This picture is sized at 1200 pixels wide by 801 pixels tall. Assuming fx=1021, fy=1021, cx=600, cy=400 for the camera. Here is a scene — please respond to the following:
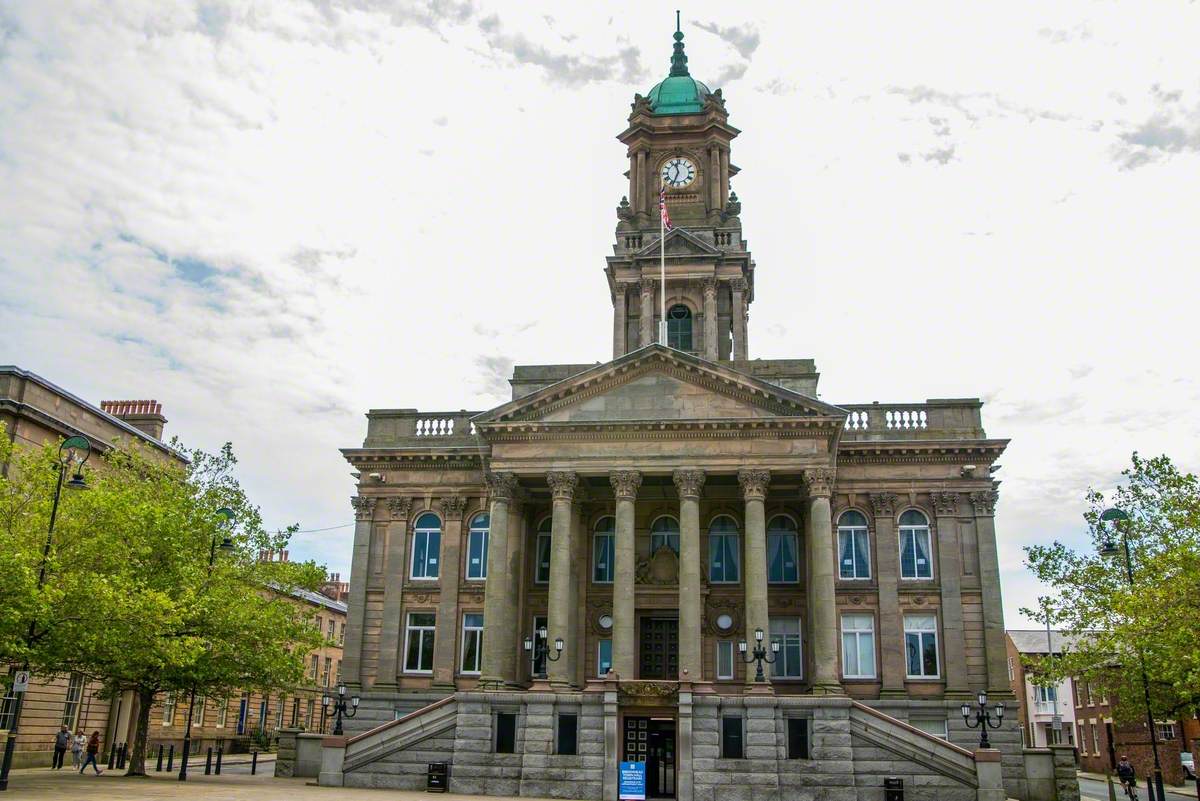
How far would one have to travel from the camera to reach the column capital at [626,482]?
126 ft

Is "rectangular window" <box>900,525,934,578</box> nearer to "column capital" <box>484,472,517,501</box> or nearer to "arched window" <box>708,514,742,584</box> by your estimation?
"arched window" <box>708,514,742,584</box>

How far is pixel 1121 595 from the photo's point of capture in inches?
1135

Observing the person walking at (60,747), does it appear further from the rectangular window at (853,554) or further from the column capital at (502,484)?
the rectangular window at (853,554)

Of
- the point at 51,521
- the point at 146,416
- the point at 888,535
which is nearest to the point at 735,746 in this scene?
the point at 888,535

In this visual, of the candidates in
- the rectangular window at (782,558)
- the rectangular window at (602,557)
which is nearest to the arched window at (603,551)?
the rectangular window at (602,557)

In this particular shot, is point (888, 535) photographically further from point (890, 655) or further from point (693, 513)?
point (693, 513)

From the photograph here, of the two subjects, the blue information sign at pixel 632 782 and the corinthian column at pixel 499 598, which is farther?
the corinthian column at pixel 499 598

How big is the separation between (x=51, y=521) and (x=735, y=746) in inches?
862

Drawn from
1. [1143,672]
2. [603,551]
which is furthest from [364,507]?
[1143,672]

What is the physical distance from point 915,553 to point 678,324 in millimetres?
16810

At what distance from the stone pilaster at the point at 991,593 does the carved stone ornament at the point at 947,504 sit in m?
0.72

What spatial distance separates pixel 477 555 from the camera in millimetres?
44625

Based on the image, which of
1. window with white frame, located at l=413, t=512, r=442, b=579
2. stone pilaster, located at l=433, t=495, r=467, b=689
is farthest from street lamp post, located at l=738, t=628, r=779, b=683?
window with white frame, located at l=413, t=512, r=442, b=579

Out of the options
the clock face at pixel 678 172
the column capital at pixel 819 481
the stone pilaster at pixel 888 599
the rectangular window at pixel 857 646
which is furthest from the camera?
the clock face at pixel 678 172
